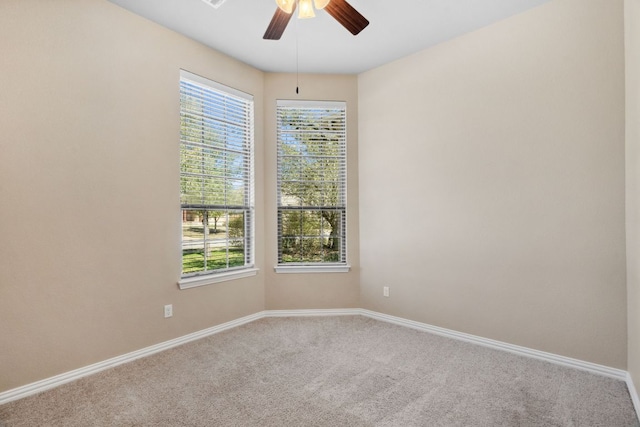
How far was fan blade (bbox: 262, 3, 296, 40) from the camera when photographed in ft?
7.12

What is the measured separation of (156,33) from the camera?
2.98 meters

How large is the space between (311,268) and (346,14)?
267cm

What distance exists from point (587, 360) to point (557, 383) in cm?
42

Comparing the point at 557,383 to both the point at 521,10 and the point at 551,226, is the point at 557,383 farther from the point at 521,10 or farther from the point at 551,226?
the point at 521,10

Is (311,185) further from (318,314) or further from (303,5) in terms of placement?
(303,5)

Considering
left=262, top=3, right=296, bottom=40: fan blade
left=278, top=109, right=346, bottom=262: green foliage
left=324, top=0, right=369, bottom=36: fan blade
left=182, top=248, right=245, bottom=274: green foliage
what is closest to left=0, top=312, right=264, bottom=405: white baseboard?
left=182, top=248, right=245, bottom=274: green foliage

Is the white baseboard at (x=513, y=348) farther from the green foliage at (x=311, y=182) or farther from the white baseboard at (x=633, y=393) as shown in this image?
the green foliage at (x=311, y=182)

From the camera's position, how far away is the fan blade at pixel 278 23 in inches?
85.4

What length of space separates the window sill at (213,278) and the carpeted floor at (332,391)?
1.86ft

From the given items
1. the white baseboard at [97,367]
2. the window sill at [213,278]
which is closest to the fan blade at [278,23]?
the window sill at [213,278]

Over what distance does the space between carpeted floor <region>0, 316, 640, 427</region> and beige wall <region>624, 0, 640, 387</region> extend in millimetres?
433

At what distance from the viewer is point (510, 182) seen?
2920 millimetres

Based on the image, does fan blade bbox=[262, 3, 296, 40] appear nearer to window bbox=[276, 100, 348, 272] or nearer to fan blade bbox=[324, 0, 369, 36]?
fan blade bbox=[324, 0, 369, 36]

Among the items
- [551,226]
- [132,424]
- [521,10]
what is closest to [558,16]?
[521,10]
